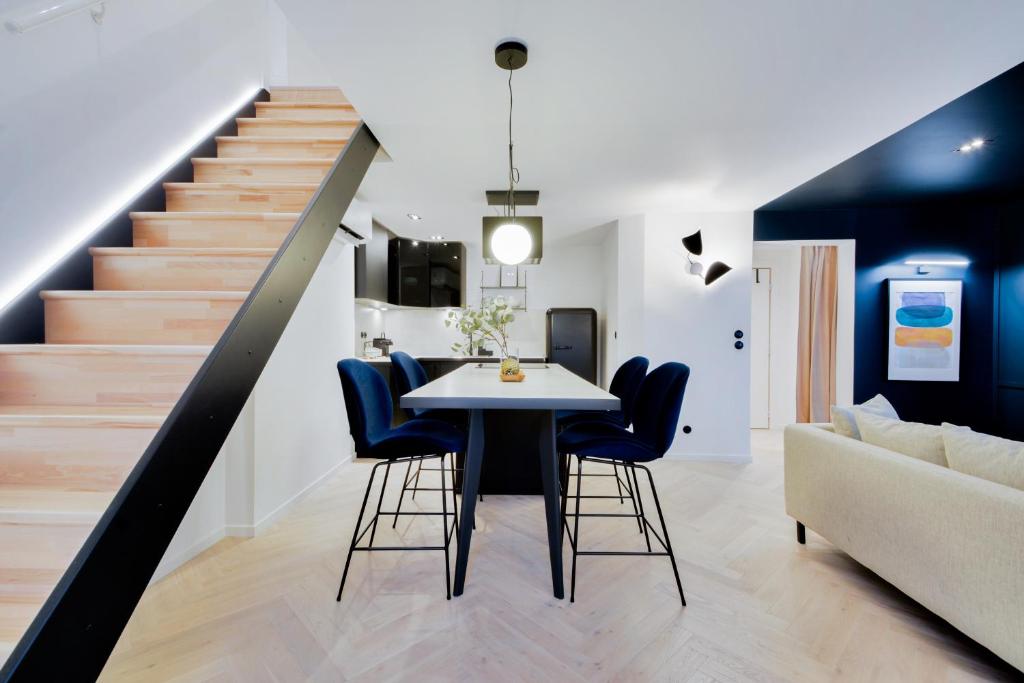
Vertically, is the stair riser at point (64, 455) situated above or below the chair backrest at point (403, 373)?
below

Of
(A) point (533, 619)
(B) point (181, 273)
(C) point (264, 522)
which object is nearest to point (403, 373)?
(B) point (181, 273)

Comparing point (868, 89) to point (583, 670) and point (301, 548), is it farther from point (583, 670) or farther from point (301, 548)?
point (301, 548)

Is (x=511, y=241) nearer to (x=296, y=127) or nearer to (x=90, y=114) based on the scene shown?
(x=296, y=127)

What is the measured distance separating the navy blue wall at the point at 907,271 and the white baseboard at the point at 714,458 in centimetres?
143

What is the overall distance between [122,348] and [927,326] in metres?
6.36

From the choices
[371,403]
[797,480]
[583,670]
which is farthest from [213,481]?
[797,480]

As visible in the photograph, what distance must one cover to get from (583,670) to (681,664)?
1.21 feet

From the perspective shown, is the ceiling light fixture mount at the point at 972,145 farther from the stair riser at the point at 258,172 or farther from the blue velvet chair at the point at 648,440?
the stair riser at the point at 258,172

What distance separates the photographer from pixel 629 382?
2666 mm

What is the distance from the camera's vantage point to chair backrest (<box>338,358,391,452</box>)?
1759 millimetres

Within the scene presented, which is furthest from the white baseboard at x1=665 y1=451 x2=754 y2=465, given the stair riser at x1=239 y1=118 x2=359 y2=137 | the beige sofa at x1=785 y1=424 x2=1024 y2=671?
the stair riser at x1=239 y1=118 x2=359 y2=137

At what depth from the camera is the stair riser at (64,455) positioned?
1294 millimetres

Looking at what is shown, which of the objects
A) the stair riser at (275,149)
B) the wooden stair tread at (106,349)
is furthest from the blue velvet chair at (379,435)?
the stair riser at (275,149)

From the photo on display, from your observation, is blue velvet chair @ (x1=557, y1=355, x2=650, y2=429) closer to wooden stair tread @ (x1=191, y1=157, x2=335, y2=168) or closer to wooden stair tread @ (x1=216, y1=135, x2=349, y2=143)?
wooden stair tread @ (x1=191, y1=157, x2=335, y2=168)
